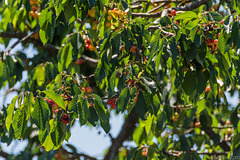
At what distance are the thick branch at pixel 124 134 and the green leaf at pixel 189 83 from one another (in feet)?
4.33

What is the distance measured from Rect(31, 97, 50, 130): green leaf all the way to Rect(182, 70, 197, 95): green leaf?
0.75 m

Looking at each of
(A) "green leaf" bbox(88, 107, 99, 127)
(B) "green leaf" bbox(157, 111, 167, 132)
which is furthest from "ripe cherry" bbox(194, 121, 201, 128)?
(A) "green leaf" bbox(88, 107, 99, 127)

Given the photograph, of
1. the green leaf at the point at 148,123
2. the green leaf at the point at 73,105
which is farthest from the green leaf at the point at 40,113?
the green leaf at the point at 148,123

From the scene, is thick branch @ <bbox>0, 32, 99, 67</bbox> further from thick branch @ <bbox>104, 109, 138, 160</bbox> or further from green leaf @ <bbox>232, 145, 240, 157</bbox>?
green leaf @ <bbox>232, 145, 240, 157</bbox>

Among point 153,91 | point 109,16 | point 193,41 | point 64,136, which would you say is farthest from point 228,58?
point 64,136

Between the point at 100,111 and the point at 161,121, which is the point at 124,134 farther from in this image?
the point at 100,111

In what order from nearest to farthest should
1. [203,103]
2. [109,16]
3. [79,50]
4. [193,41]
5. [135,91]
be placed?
[135,91]
[193,41]
[109,16]
[79,50]
[203,103]

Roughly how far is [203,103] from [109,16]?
97cm

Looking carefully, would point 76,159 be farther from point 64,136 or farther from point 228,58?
point 228,58

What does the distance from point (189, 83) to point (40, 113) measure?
79 centimetres

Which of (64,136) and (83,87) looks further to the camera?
(83,87)

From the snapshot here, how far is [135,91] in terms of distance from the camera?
1.77 m

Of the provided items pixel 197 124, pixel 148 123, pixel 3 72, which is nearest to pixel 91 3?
pixel 3 72

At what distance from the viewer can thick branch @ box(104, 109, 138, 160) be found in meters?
3.36
